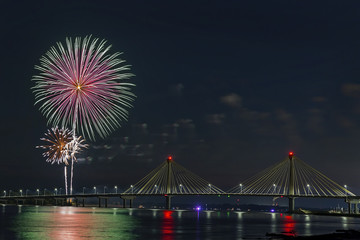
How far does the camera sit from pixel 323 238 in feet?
153

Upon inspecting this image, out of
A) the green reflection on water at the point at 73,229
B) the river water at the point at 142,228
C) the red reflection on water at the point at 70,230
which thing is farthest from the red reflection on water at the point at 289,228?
the red reflection on water at the point at 70,230

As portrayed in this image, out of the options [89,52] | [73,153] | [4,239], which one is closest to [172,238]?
[4,239]

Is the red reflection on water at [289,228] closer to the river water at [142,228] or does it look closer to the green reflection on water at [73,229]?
the river water at [142,228]

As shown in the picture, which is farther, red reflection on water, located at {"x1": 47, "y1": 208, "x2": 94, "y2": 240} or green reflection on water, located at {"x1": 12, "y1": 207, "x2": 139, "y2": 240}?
green reflection on water, located at {"x1": 12, "y1": 207, "x2": 139, "y2": 240}

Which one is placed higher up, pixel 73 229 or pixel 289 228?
pixel 73 229

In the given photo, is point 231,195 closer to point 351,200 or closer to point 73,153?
point 351,200

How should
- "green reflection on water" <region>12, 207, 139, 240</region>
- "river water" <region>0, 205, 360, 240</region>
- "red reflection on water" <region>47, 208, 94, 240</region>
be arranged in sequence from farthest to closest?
"river water" <region>0, 205, 360, 240</region> < "green reflection on water" <region>12, 207, 139, 240</region> < "red reflection on water" <region>47, 208, 94, 240</region>

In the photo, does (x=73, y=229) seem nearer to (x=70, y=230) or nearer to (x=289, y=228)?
(x=70, y=230)

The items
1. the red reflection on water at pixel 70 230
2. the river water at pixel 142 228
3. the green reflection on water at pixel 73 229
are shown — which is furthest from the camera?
the river water at pixel 142 228

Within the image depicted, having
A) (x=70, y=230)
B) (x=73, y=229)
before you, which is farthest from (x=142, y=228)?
(x=70, y=230)

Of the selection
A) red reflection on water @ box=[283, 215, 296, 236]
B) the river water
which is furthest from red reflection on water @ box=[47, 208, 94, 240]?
red reflection on water @ box=[283, 215, 296, 236]

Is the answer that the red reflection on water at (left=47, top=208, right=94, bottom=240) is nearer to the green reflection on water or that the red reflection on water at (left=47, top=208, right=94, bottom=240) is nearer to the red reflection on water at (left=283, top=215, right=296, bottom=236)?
the green reflection on water

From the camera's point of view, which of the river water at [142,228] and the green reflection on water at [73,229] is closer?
the green reflection on water at [73,229]

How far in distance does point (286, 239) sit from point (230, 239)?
465 inches
